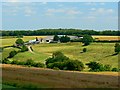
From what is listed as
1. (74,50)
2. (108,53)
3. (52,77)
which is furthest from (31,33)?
(52,77)

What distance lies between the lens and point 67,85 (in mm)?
30156

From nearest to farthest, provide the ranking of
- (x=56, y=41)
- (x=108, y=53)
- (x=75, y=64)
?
1. (x=75, y=64)
2. (x=108, y=53)
3. (x=56, y=41)

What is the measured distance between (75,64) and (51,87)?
1996cm

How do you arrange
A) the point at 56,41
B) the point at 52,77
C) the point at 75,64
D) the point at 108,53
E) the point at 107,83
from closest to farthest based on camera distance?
the point at 107,83
the point at 52,77
the point at 75,64
the point at 108,53
the point at 56,41

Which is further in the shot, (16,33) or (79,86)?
(16,33)

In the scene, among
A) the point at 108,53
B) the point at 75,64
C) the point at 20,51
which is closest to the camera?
the point at 75,64

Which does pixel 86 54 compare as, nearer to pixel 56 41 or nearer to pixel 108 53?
pixel 108 53

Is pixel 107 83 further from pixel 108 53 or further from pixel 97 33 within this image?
pixel 97 33

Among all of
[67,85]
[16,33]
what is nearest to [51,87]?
[67,85]

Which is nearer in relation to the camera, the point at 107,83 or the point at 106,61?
the point at 107,83

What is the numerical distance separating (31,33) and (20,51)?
2817 inches

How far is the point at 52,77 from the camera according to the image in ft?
115

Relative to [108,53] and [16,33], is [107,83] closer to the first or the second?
[108,53]

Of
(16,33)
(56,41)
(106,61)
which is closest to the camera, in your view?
(106,61)
